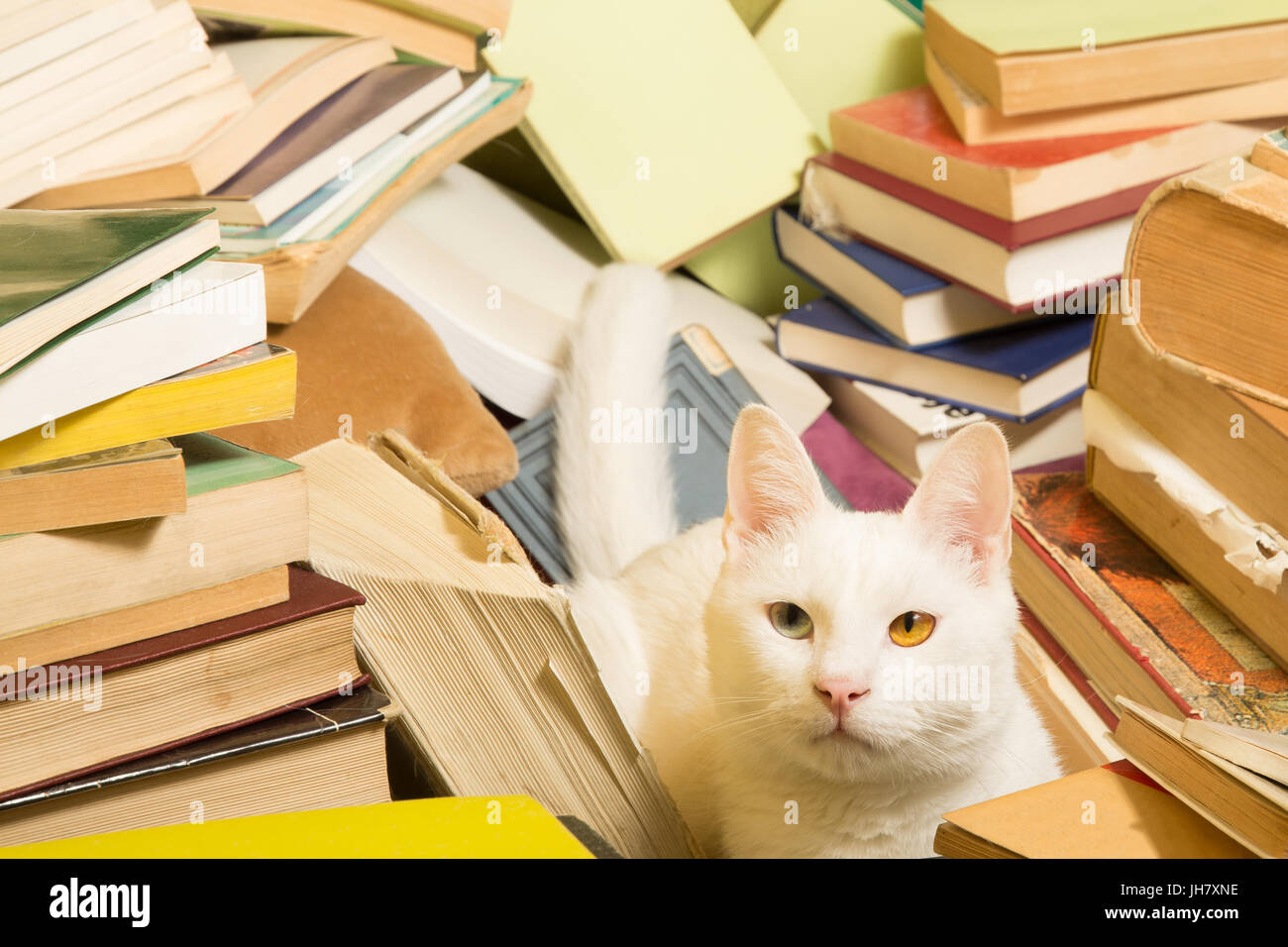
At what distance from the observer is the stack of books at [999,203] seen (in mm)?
1385

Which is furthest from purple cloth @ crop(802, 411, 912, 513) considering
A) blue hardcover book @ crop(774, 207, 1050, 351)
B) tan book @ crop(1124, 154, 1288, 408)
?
tan book @ crop(1124, 154, 1288, 408)

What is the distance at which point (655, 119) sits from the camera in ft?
5.28

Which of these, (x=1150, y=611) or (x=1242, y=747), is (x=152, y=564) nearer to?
(x=1242, y=747)

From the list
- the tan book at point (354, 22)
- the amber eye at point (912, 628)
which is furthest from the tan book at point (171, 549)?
the tan book at point (354, 22)

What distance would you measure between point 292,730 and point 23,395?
0.91 ft

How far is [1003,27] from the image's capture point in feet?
4.83

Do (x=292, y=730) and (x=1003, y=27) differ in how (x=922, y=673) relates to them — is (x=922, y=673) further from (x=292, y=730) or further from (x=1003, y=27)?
(x=1003, y=27)

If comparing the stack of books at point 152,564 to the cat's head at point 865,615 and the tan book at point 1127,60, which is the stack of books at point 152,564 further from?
the tan book at point 1127,60

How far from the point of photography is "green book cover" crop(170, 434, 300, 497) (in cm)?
71

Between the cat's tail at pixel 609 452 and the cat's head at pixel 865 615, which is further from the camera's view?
the cat's tail at pixel 609 452

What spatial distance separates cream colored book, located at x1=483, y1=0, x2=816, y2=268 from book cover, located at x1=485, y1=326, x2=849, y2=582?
20 centimetres

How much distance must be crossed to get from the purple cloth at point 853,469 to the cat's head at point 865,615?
24.8 inches
